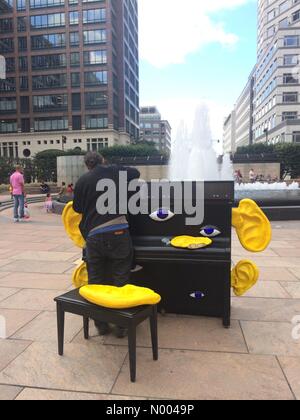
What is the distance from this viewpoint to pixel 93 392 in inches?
112

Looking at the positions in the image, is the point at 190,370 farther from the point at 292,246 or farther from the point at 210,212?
the point at 292,246

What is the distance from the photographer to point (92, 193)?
3.73 m

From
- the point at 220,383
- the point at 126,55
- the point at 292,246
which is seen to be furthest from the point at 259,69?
the point at 220,383

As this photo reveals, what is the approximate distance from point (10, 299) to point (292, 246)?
627 centimetres

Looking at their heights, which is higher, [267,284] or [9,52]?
[9,52]

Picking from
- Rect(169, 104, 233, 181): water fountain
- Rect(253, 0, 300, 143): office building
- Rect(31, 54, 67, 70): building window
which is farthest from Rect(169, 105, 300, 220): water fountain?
Rect(31, 54, 67, 70): building window

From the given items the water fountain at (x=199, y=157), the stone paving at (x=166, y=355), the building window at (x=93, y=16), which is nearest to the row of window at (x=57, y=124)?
the building window at (x=93, y=16)

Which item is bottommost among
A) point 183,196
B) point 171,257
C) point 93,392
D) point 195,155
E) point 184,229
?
point 93,392

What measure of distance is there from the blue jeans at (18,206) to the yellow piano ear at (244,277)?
1057cm

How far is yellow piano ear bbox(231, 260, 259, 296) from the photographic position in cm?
421

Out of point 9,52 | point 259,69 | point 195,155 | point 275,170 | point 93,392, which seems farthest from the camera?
point 259,69

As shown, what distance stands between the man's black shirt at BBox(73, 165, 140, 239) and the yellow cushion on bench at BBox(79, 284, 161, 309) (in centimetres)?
76

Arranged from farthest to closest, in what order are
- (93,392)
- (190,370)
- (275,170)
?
(275,170) → (190,370) → (93,392)

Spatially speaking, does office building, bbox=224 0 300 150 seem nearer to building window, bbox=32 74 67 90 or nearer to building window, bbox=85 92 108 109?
building window, bbox=85 92 108 109
